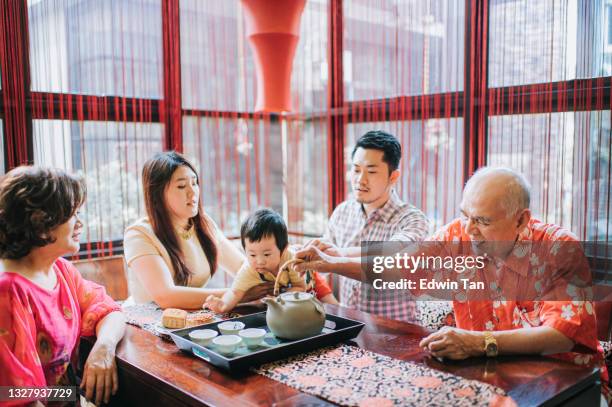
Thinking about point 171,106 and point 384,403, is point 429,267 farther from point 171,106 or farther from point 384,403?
point 171,106

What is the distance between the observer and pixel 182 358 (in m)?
1.63

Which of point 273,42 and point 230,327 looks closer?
point 230,327

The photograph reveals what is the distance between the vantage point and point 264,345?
65.4 inches

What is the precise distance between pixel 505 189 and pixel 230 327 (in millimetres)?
1044

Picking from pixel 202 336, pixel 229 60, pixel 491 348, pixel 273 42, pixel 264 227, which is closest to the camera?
pixel 491 348

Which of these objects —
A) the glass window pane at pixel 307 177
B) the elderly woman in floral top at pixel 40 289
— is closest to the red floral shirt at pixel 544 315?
the elderly woman in floral top at pixel 40 289

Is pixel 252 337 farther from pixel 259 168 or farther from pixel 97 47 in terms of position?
pixel 259 168

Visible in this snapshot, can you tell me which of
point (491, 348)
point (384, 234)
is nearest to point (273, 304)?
point (491, 348)

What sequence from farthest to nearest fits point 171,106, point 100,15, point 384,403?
point 171,106 → point 100,15 → point 384,403

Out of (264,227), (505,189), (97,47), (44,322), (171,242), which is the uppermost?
(97,47)

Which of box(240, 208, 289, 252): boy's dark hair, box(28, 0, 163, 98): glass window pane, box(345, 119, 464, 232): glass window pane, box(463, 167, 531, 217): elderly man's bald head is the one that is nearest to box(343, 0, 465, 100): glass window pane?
box(345, 119, 464, 232): glass window pane

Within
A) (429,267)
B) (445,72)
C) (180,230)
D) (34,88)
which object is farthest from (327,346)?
(34,88)

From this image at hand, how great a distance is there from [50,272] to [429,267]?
1465mm

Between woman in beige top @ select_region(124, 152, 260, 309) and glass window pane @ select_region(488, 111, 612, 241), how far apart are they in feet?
5.46
